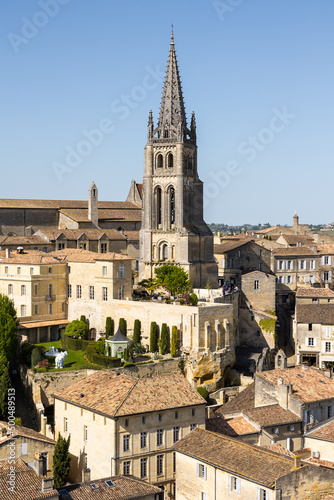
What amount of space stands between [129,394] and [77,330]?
18.6 m

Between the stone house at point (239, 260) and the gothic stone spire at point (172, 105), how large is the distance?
14.2m

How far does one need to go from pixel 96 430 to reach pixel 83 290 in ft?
75.6

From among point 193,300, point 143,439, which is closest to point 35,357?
point 143,439

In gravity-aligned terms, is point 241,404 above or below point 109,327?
below

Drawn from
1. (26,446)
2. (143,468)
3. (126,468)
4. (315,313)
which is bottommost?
(143,468)

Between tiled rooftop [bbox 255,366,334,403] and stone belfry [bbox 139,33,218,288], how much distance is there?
23086mm

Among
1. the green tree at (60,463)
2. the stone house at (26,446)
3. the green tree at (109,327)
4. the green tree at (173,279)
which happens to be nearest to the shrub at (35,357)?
the green tree at (109,327)

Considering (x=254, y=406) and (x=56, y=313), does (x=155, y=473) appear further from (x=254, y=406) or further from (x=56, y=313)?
(x=56, y=313)

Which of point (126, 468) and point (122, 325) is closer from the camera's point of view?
point (126, 468)

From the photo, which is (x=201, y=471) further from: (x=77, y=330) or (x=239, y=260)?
(x=239, y=260)

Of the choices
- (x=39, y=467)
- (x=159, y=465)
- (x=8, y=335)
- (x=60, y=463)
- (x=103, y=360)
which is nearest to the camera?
(x=39, y=467)

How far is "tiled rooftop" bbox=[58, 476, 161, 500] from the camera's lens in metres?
34.0

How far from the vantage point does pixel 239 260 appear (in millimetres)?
78000

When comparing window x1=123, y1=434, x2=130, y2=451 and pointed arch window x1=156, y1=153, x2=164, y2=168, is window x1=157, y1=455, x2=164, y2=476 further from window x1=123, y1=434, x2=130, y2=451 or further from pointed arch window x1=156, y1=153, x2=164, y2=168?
pointed arch window x1=156, y1=153, x2=164, y2=168
